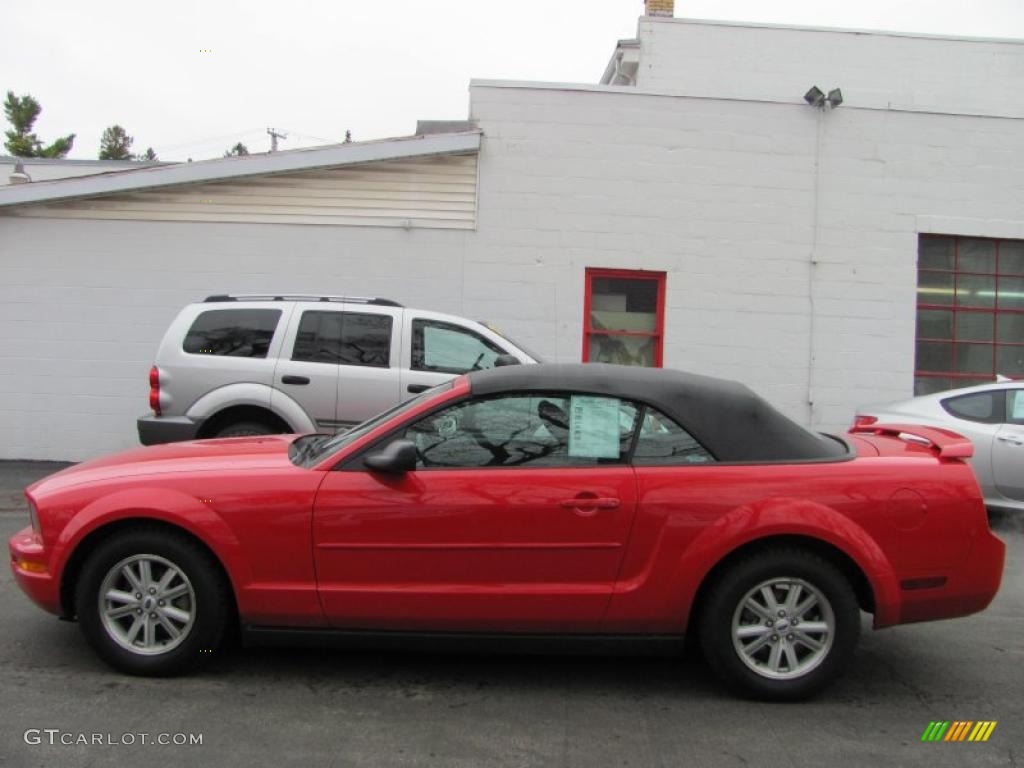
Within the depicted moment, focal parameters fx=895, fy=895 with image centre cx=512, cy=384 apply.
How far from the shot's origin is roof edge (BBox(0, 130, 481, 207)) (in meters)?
10.4

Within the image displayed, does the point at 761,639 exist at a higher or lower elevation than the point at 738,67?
lower

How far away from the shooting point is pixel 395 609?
4.13m

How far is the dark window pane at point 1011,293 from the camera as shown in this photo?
37.6 ft

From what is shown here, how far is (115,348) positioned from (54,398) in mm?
949

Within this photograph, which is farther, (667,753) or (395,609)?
(395,609)

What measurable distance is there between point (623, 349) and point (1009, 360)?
5.00m

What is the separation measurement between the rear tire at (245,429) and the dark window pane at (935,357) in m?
8.15

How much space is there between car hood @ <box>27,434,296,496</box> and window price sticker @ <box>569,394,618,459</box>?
139cm

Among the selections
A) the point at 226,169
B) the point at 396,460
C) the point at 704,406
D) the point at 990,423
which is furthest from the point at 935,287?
the point at 396,460

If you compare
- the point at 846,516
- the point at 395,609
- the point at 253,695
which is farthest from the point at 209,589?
the point at 846,516

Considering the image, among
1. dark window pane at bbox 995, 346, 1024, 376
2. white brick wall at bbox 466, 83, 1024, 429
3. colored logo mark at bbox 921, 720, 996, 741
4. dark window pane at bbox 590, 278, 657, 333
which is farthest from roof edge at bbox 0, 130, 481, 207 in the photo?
colored logo mark at bbox 921, 720, 996, 741

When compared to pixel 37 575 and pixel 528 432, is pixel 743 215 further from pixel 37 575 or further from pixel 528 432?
pixel 37 575

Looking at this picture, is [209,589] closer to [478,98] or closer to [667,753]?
[667,753]

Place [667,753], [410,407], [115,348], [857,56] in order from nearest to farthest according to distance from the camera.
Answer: [667,753], [410,407], [115,348], [857,56]
